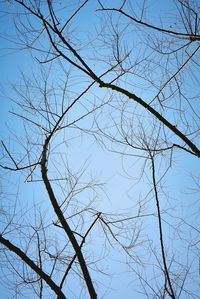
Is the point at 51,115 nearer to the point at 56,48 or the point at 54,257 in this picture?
the point at 56,48

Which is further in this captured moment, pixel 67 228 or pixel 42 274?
pixel 67 228

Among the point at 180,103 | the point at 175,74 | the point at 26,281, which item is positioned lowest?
the point at 26,281

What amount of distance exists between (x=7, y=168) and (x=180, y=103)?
2.15 meters

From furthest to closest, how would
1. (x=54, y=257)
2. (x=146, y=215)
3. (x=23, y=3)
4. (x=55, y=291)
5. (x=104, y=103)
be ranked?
(x=104, y=103), (x=54, y=257), (x=146, y=215), (x=23, y=3), (x=55, y=291)

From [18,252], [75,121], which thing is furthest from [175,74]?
[18,252]

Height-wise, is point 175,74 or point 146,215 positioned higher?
point 175,74

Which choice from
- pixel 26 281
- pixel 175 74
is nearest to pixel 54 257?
pixel 26 281

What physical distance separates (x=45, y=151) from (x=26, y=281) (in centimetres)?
158

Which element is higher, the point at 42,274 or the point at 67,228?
the point at 67,228

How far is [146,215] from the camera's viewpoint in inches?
136

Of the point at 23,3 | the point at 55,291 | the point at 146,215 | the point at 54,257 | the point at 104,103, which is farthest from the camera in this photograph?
the point at 104,103

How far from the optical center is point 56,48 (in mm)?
3035

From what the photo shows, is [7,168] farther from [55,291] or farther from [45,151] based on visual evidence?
[55,291]

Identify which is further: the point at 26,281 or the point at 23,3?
the point at 26,281
